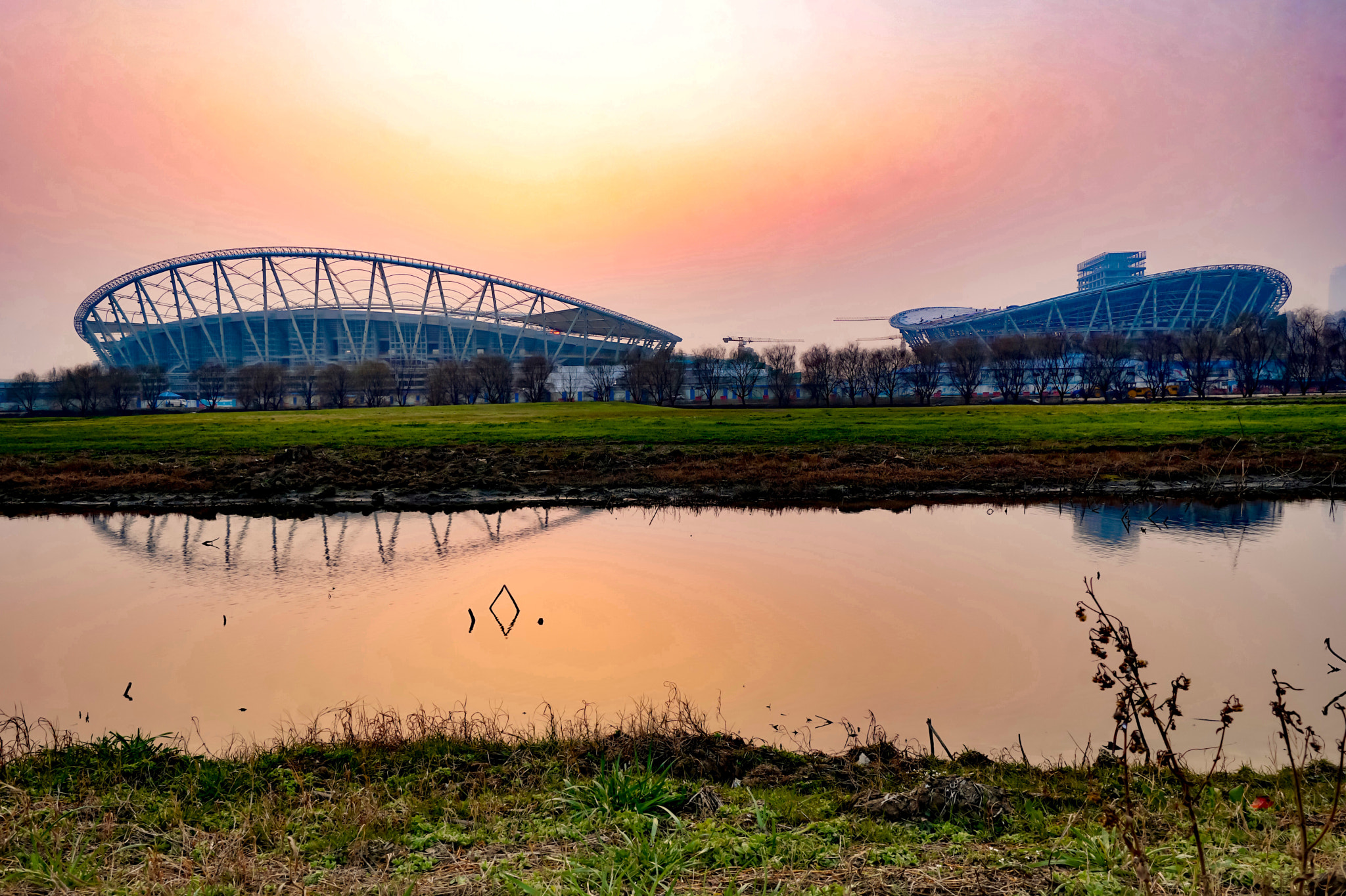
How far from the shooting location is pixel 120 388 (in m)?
81.8

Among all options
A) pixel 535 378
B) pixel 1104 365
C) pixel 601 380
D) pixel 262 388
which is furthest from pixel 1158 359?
pixel 262 388

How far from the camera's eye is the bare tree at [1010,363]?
80375 millimetres

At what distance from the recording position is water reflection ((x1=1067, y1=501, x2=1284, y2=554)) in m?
15.5

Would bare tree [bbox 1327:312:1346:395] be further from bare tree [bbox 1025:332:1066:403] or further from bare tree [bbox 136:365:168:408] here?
bare tree [bbox 136:365:168:408]

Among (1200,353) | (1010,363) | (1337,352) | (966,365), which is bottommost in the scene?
(966,365)

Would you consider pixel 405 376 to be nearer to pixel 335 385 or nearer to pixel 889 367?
pixel 335 385

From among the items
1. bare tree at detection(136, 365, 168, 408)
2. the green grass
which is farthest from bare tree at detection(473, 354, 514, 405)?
bare tree at detection(136, 365, 168, 408)

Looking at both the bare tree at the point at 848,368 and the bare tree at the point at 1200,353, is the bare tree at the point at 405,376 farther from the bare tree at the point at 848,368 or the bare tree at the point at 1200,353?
the bare tree at the point at 1200,353

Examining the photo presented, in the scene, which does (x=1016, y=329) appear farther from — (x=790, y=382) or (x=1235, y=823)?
(x=1235, y=823)

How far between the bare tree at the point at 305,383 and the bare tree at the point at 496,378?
21.9 meters

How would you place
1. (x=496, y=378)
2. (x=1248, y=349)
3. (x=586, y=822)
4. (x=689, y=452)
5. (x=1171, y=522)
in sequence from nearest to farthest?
(x=586, y=822) < (x=1171, y=522) < (x=689, y=452) < (x=1248, y=349) < (x=496, y=378)

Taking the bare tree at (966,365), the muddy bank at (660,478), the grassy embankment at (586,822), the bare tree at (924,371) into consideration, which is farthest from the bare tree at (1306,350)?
the grassy embankment at (586,822)

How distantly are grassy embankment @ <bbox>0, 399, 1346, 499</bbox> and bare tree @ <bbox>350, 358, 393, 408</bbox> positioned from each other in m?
39.3

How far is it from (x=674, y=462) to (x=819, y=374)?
54296 mm
